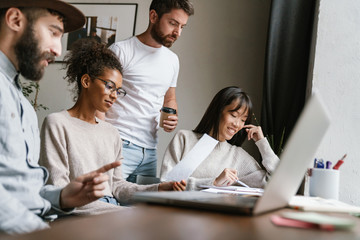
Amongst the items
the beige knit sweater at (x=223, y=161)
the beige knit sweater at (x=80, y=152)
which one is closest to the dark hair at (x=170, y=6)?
the beige knit sweater at (x=223, y=161)

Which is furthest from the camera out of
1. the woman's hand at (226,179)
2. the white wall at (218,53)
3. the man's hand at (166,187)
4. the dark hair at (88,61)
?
the white wall at (218,53)

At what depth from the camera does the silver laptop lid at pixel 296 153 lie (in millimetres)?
684

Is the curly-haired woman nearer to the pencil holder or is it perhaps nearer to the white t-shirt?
the white t-shirt

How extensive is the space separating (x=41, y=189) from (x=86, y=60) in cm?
85

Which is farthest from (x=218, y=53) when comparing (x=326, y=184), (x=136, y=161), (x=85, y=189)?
(x=85, y=189)

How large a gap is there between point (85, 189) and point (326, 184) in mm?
774

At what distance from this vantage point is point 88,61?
1.87 meters

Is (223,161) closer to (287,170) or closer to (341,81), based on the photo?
(341,81)

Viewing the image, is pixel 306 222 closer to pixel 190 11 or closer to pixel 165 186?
pixel 165 186

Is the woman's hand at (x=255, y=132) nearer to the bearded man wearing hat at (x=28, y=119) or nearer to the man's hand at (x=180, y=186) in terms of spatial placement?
the man's hand at (x=180, y=186)

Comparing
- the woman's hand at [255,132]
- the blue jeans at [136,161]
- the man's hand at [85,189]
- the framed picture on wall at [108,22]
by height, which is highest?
the framed picture on wall at [108,22]

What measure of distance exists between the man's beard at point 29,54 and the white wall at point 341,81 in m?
1.49

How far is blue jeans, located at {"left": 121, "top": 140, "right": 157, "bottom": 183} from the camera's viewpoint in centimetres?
216

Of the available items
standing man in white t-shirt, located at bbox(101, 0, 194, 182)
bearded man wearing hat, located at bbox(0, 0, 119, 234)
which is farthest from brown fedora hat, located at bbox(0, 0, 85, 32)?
standing man in white t-shirt, located at bbox(101, 0, 194, 182)
